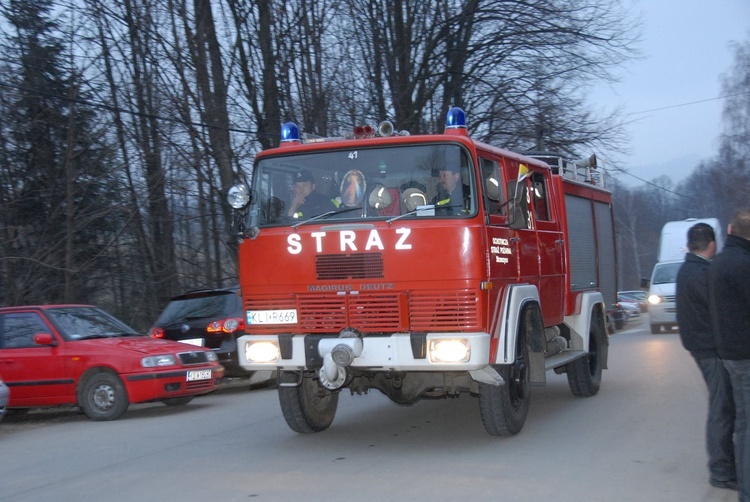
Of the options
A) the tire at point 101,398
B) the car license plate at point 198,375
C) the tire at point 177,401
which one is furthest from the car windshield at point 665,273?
the tire at point 101,398

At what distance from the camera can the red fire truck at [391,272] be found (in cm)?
708

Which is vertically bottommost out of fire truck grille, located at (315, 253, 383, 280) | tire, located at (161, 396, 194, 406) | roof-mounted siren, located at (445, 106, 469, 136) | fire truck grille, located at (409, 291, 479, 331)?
tire, located at (161, 396, 194, 406)

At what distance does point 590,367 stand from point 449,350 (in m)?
4.42

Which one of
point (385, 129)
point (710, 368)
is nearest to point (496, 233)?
point (385, 129)

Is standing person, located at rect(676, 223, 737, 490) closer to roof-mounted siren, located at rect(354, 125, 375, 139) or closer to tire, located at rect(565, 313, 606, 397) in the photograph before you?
roof-mounted siren, located at rect(354, 125, 375, 139)

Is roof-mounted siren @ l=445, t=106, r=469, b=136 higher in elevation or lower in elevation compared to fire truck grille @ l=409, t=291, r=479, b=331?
higher

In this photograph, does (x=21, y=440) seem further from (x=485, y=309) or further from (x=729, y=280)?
(x=729, y=280)

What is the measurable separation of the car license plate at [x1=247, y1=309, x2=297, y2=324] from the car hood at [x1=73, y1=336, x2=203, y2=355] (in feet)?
10.2

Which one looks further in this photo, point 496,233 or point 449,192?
point 496,233

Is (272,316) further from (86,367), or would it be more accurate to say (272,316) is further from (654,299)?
(654,299)

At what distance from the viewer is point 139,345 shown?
10656 millimetres

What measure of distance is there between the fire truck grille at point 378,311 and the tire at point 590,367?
3.72 metres

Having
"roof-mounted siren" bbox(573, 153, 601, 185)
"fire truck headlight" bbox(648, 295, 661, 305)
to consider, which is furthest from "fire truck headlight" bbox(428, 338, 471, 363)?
"fire truck headlight" bbox(648, 295, 661, 305)

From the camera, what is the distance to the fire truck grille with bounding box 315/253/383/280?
287 inches
